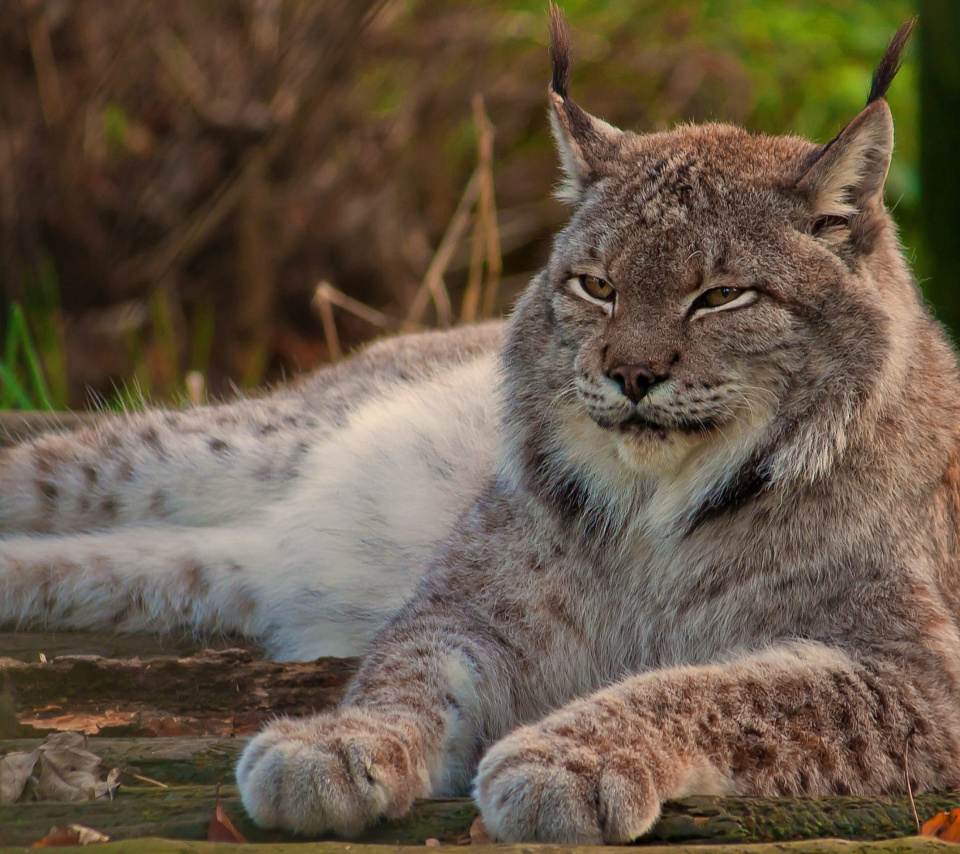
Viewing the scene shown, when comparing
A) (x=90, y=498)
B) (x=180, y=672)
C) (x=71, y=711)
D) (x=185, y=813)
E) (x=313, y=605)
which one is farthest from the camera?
(x=90, y=498)

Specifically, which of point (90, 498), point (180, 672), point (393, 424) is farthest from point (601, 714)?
point (90, 498)

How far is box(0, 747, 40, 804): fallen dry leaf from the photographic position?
7.22 feet

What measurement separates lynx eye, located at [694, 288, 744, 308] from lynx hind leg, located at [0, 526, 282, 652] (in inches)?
77.1

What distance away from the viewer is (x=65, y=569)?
13.4ft

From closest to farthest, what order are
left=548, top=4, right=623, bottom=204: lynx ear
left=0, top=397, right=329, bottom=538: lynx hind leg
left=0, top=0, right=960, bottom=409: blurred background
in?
left=548, top=4, right=623, bottom=204: lynx ear, left=0, top=397, right=329, bottom=538: lynx hind leg, left=0, top=0, right=960, bottom=409: blurred background

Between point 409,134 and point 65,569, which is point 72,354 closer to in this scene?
point 409,134

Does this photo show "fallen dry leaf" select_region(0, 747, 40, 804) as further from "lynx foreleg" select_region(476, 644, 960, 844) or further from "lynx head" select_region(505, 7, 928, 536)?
"lynx head" select_region(505, 7, 928, 536)

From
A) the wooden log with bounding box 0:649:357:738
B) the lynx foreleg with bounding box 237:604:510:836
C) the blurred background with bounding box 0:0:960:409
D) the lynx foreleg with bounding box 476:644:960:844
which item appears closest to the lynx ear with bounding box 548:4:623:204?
the lynx foreleg with bounding box 237:604:510:836

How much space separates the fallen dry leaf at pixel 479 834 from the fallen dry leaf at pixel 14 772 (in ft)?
2.63

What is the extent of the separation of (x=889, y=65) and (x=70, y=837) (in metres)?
2.28

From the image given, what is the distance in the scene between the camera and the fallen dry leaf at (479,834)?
2.20 metres

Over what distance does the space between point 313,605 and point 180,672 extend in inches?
37.7

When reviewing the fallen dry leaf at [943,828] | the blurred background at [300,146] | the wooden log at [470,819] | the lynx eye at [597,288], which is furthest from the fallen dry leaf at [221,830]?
the blurred background at [300,146]

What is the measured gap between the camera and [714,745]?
95.8 inches
